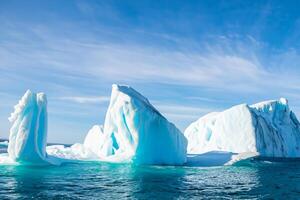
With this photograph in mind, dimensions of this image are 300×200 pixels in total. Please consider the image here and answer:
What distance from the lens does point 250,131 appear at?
165ft

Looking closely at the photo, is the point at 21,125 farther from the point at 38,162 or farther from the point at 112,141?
the point at 112,141

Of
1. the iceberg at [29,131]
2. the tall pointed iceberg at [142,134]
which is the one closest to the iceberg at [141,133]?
the tall pointed iceberg at [142,134]

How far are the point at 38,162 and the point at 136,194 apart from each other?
12349 mm

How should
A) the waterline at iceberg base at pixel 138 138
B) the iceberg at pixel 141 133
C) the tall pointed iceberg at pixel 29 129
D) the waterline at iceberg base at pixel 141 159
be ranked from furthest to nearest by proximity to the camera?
the iceberg at pixel 141 133 < the waterline at iceberg base at pixel 138 138 < the tall pointed iceberg at pixel 29 129 < the waterline at iceberg base at pixel 141 159

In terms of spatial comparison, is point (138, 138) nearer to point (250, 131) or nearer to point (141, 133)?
point (141, 133)

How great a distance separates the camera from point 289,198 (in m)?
17.8

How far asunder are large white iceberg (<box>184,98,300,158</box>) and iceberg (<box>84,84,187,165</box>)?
16490 mm

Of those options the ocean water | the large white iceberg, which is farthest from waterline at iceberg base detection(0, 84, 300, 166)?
the ocean water

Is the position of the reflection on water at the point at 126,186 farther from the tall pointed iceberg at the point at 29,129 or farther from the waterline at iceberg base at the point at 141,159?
the tall pointed iceberg at the point at 29,129

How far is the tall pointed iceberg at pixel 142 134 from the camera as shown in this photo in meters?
31.7

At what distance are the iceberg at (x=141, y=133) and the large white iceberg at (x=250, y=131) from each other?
54.1 ft

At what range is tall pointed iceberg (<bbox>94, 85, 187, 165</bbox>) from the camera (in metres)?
31.7

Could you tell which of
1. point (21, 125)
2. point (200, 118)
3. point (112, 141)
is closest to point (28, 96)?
point (21, 125)

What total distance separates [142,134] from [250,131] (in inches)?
955
